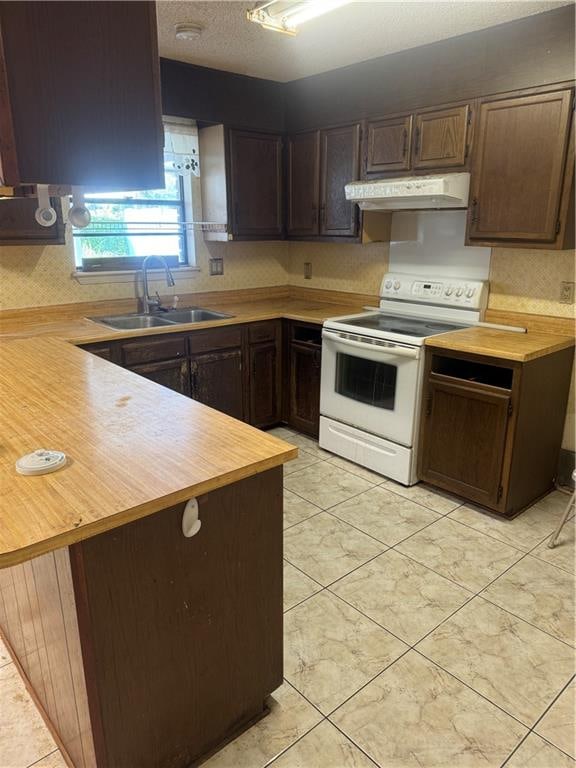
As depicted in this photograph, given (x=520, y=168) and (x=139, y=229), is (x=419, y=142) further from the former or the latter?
(x=139, y=229)

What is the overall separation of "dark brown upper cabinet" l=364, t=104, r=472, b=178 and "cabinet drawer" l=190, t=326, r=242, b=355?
1338 mm

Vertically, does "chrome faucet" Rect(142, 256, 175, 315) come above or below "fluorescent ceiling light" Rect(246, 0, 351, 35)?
below

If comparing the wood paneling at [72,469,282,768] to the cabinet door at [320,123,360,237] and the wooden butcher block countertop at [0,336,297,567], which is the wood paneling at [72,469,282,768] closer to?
the wooden butcher block countertop at [0,336,297,567]

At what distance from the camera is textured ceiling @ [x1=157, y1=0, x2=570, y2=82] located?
2.47m

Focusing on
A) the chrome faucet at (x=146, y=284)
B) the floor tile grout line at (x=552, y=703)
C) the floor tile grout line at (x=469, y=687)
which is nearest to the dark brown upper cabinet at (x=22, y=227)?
the chrome faucet at (x=146, y=284)

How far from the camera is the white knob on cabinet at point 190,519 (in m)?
1.29

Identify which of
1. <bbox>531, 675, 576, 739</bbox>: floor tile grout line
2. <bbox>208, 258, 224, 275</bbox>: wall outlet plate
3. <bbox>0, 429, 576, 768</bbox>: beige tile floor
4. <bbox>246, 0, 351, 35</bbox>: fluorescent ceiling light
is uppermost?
<bbox>246, 0, 351, 35</bbox>: fluorescent ceiling light

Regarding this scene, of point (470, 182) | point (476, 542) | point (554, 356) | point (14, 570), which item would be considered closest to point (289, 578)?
point (476, 542)

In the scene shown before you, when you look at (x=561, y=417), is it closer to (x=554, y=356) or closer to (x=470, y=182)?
(x=554, y=356)

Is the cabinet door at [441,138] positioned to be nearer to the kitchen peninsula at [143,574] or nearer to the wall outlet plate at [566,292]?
the wall outlet plate at [566,292]

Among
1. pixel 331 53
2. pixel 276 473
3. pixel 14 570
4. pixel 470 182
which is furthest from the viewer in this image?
pixel 331 53

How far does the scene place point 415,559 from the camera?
247 centimetres

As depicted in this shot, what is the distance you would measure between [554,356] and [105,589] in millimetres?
2484

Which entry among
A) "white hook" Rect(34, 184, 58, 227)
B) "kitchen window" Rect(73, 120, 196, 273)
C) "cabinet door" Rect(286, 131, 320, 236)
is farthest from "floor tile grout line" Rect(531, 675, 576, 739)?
"kitchen window" Rect(73, 120, 196, 273)
